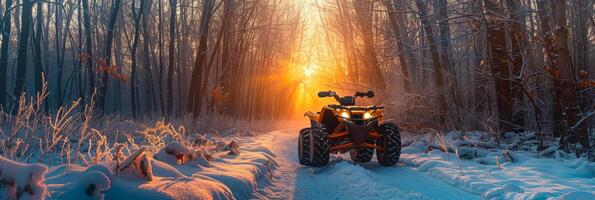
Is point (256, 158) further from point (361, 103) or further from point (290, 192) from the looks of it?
point (361, 103)

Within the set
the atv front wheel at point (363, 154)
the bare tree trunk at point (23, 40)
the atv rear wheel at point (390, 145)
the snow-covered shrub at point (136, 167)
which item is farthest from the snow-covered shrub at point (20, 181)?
the bare tree trunk at point (23, 40)

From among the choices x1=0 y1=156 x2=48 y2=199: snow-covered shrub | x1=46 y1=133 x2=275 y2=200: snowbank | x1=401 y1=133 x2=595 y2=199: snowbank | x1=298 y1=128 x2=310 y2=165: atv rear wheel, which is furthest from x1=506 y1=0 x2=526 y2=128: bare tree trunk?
x1=0 y1=156 x2=48 y2=199: snow-covered shrub

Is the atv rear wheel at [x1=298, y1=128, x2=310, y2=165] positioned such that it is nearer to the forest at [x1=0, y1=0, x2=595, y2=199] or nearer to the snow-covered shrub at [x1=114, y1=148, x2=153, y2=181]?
the forest at [x1=0, y1=0, x2=595, y2=199]

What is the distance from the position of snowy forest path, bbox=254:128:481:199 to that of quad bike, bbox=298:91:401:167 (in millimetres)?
209

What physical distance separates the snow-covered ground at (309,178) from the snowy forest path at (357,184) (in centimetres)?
1

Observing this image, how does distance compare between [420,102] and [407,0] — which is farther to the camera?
[420,102]

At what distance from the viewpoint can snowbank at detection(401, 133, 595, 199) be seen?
3869 millimetres

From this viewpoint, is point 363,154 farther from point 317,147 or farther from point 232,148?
point 232,148

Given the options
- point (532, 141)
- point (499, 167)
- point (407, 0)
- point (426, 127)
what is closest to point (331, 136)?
point (499, 167)

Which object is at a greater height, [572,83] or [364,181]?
[572,83]

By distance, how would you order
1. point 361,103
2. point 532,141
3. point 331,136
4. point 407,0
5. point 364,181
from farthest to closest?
point 361,103
point 407,0
point 532,141
point 331,136
point 364,181

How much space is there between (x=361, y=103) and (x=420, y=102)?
4315mm

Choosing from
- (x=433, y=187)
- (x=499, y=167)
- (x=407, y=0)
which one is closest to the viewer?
(x=433, y=187)

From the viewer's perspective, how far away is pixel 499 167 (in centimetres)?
541
